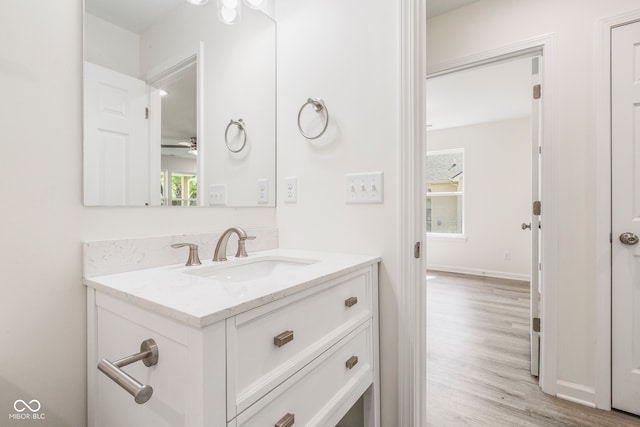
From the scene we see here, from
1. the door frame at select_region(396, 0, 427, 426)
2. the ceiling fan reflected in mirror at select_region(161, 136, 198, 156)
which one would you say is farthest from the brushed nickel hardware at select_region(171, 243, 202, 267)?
the door frame at select_region(396, 0, 427, 426)

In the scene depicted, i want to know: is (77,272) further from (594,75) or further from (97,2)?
(594,75)

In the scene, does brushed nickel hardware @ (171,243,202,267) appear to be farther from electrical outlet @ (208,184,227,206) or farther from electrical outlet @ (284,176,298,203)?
electrical outlet @ (284,176,298,203)

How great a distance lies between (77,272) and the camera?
902 mm

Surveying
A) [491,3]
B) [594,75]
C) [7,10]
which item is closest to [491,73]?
[491,3]

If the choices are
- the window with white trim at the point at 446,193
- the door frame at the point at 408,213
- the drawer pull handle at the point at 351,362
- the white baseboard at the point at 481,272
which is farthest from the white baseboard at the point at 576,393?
the window with white trim at the point at 446,193

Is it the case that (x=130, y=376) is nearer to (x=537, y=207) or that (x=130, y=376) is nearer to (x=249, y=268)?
(x=249, y=268)

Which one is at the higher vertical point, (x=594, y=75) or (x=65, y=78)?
(x=594, y=75)

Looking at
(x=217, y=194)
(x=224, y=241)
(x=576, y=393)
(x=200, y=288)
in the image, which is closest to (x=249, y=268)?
(x=224, y=241)

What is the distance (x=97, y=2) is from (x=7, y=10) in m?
0.25

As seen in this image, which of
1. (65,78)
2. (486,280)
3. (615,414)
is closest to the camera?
(65,78)

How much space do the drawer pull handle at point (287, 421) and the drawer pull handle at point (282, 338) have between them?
0.63 ft

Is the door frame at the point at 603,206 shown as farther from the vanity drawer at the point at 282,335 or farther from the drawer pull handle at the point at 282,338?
the drawer pull handle at the point at 282,338

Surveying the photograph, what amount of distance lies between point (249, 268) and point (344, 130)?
703 mm

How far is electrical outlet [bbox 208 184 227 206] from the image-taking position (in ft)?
4.28
